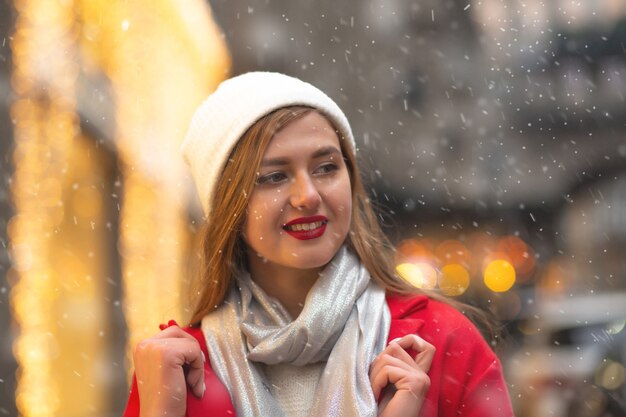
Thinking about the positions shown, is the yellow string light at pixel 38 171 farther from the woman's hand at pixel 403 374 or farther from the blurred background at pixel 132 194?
the woman's hand at pixel 403 374

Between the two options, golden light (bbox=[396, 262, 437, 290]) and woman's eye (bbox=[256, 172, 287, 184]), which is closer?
woman's eye (bbox=[256, 172, 287, 184])

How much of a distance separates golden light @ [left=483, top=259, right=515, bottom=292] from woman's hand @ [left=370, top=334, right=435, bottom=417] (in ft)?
73.0

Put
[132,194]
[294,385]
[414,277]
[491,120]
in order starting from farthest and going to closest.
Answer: [491,120]
[132,194]
[414,277]
[294,385]

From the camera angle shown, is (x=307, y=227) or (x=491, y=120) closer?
(x=307, y=227)

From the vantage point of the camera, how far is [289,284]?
3352 mm

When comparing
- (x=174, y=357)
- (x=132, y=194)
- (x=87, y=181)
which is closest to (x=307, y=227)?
(x=174, y=357)

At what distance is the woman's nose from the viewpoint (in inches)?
123

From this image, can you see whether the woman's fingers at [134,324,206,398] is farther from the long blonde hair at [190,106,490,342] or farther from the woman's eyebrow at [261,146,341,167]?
the woman's eyebrow at [261,146,341,167]

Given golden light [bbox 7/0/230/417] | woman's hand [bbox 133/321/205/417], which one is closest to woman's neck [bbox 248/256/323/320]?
woman's hand [bbox 133/321/205/417]

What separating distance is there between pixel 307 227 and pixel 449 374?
22.6 inches

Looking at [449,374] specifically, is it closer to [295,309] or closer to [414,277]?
[295,309]

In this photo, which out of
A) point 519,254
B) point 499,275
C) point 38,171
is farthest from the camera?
point 519,254

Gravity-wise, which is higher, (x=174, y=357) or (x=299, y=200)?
(x=299, y=200)

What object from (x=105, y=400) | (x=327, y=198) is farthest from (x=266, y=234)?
(x=105, y=400)
